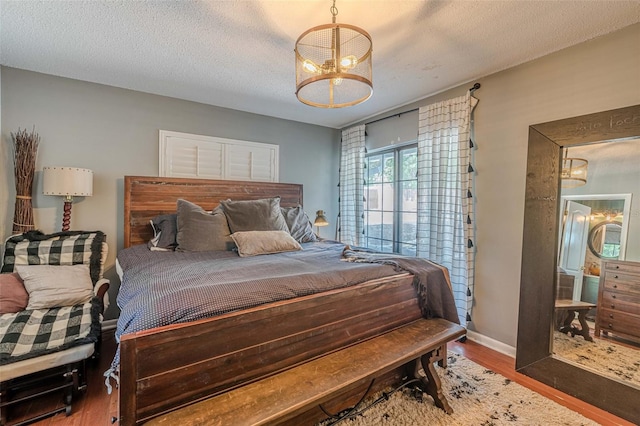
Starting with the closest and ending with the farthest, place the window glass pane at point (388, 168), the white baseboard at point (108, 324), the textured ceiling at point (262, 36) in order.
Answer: the textured ceiling at point (262, 36)
the white baseboard at point (108, 324)
the window glass pane at point (388, 168)

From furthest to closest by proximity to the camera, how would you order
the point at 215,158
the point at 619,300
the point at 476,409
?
the point at 215,158 → the point at 619,300 → the point at 476,409

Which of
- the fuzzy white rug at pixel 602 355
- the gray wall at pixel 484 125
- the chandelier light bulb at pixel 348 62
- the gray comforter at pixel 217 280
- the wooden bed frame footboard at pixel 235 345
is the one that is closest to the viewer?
the wooden bed frame footboard at pixel 235 345

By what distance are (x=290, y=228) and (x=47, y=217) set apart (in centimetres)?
223

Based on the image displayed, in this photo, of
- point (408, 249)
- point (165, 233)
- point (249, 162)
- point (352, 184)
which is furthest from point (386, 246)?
point (165, 233)

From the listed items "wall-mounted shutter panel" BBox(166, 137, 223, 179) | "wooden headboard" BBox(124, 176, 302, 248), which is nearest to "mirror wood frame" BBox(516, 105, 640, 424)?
"wooden headboard" BBox(124, 176, 302, 248)

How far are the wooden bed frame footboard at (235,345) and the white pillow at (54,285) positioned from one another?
1.53 metres

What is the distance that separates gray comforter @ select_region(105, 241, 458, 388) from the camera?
1.20 meters

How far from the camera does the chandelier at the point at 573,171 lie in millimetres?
2041

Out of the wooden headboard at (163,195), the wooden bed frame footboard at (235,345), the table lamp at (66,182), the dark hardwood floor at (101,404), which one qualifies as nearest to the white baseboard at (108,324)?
the dark hardwood floor at (101,404)

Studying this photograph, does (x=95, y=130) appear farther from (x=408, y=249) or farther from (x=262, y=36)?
(x=408, y=249)

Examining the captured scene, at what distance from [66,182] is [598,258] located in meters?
4.12

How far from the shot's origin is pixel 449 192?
281 cm

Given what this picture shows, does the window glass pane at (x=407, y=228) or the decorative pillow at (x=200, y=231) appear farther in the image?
the window glass pane at (x=407, y=228)

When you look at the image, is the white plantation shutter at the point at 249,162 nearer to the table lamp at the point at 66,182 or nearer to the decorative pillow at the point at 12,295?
the table lamp at the point at 66,182
